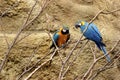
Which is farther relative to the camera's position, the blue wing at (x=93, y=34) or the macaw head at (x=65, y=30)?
the macaw head at (x=65, y=30)

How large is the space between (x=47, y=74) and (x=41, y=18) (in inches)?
26.6

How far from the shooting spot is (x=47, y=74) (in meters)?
4.00

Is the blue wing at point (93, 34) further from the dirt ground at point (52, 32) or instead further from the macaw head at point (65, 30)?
the dirt ground at point (52, 32)

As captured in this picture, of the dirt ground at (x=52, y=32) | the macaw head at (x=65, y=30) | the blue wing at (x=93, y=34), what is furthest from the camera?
the dirt ground at (x=52, y=32)

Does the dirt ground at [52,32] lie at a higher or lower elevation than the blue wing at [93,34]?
lower

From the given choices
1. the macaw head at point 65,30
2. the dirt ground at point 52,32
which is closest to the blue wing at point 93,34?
the macaw head at point 65,30

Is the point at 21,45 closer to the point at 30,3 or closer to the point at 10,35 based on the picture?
the point at 10,35

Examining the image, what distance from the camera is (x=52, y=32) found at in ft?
13.7

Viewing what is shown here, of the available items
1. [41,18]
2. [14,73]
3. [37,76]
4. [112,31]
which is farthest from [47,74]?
[112,31]

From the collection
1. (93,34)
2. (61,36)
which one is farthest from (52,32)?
(93,34)

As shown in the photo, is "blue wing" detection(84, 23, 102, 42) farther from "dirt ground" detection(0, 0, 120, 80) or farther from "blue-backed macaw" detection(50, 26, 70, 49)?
"dirt ground" detection(0, 0, 120, 80)

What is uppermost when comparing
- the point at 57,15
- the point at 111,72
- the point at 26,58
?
the point at 57,15

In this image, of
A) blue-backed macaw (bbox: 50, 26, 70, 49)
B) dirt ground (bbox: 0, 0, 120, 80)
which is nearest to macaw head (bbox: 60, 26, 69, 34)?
blue-backed macaw (bbox: 50, 26, 70, 49)

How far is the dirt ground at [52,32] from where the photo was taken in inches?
156
